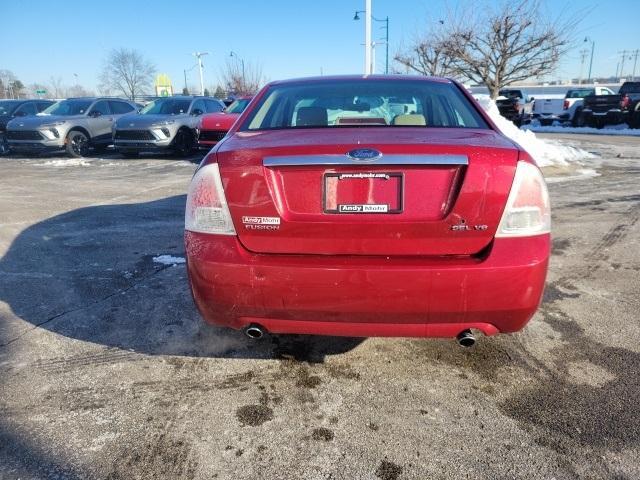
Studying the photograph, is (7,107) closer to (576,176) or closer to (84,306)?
(84,306)

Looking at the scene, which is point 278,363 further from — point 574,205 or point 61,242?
point 574,205

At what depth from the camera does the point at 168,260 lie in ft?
14.6

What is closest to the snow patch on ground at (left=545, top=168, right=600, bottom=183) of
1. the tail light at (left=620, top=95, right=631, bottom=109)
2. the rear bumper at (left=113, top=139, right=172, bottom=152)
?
the rear bumper at (left=113, top=139, right=172, bottom=152)

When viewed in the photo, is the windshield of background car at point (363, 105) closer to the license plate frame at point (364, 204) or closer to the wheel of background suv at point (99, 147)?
the license plate frame at point (364, 204)

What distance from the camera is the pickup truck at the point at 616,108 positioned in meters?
19.9

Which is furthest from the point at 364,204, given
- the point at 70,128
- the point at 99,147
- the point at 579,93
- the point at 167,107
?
the point at 579,93

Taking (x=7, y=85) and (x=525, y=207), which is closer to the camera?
(x=525, y=207)

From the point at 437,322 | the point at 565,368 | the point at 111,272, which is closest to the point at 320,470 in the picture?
the point at 437,322

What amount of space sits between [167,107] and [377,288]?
42.4 feet

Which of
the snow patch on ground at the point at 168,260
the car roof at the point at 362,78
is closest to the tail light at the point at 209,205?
the car roof at the point at 362,78

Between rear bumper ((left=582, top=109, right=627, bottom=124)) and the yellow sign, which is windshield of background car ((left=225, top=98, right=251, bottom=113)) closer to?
rear bumper ((left=582, top=109, right=627, bottom=124))

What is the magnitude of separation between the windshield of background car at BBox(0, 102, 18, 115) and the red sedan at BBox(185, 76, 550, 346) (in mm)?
18828

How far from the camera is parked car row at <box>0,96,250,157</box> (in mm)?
12305

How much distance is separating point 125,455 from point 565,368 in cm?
233
